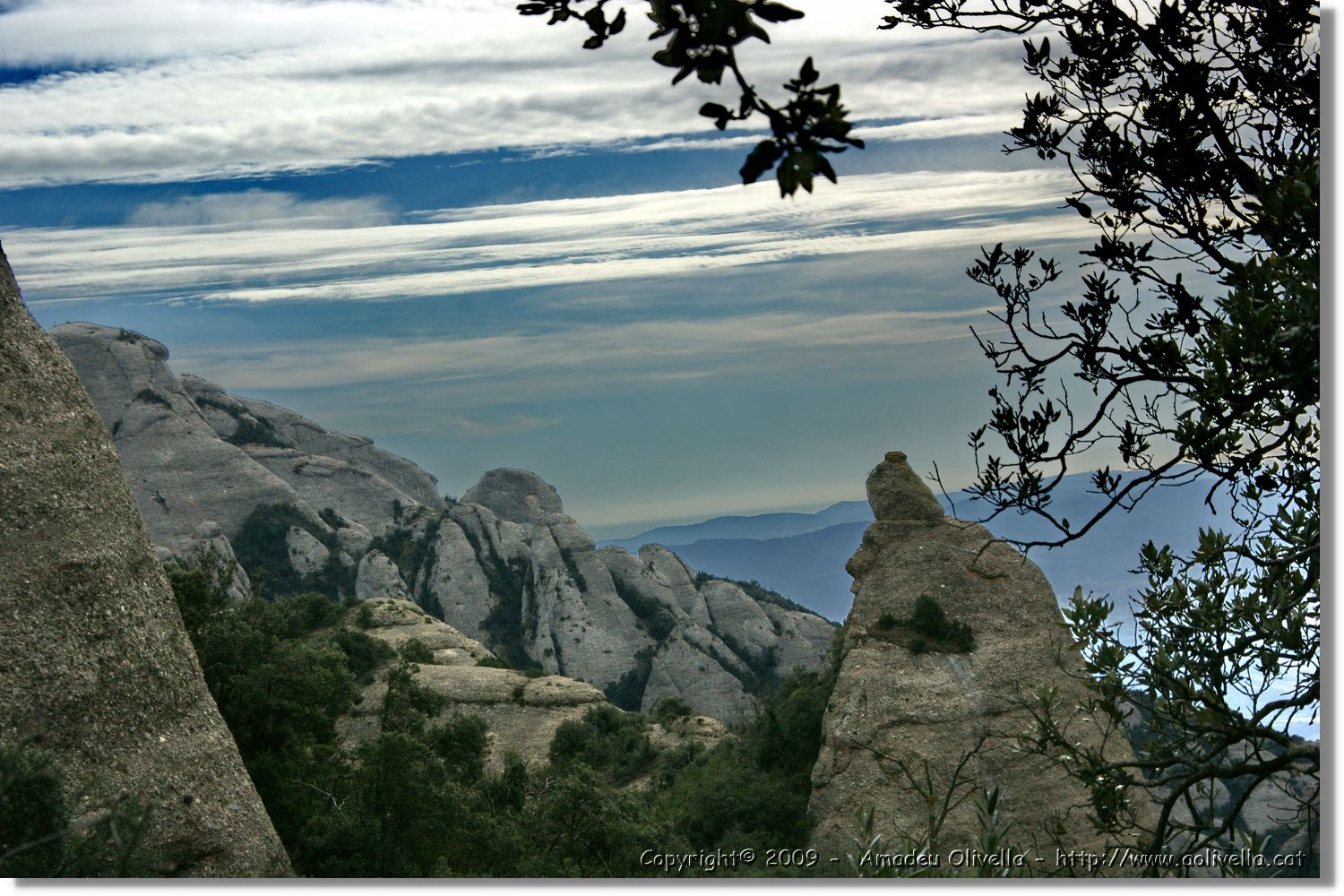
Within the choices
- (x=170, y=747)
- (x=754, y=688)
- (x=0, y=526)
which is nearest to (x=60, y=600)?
(x=0, y=526)

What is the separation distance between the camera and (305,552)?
61.8m

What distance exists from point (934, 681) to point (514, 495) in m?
71.8

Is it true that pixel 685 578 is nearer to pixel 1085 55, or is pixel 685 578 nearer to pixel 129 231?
pixel 129 231

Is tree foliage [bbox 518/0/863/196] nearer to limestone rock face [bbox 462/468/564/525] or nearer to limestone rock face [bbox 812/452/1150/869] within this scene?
limestone rock face [bbox 812/452/1150/869]

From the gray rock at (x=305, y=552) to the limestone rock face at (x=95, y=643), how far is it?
52.1m

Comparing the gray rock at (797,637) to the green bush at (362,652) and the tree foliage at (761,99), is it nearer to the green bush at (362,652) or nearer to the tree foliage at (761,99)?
the green bush at (362,652)

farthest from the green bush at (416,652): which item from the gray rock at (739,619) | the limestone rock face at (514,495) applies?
the limestone rock face at (514,495)

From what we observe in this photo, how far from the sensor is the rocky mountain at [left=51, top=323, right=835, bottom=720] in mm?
52438

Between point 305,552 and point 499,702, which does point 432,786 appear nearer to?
point 499,702

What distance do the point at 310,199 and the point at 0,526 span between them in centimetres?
476

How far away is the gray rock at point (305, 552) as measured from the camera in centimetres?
6062

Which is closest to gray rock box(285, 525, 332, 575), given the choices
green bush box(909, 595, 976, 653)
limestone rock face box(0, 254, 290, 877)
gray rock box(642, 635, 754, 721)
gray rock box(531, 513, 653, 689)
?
gray rock box(531, 513, 653, 689)

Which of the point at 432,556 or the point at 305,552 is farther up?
the point at 305,552

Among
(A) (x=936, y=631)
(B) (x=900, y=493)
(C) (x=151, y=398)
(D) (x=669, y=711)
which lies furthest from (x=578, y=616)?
(C) (x=151, y=398)
